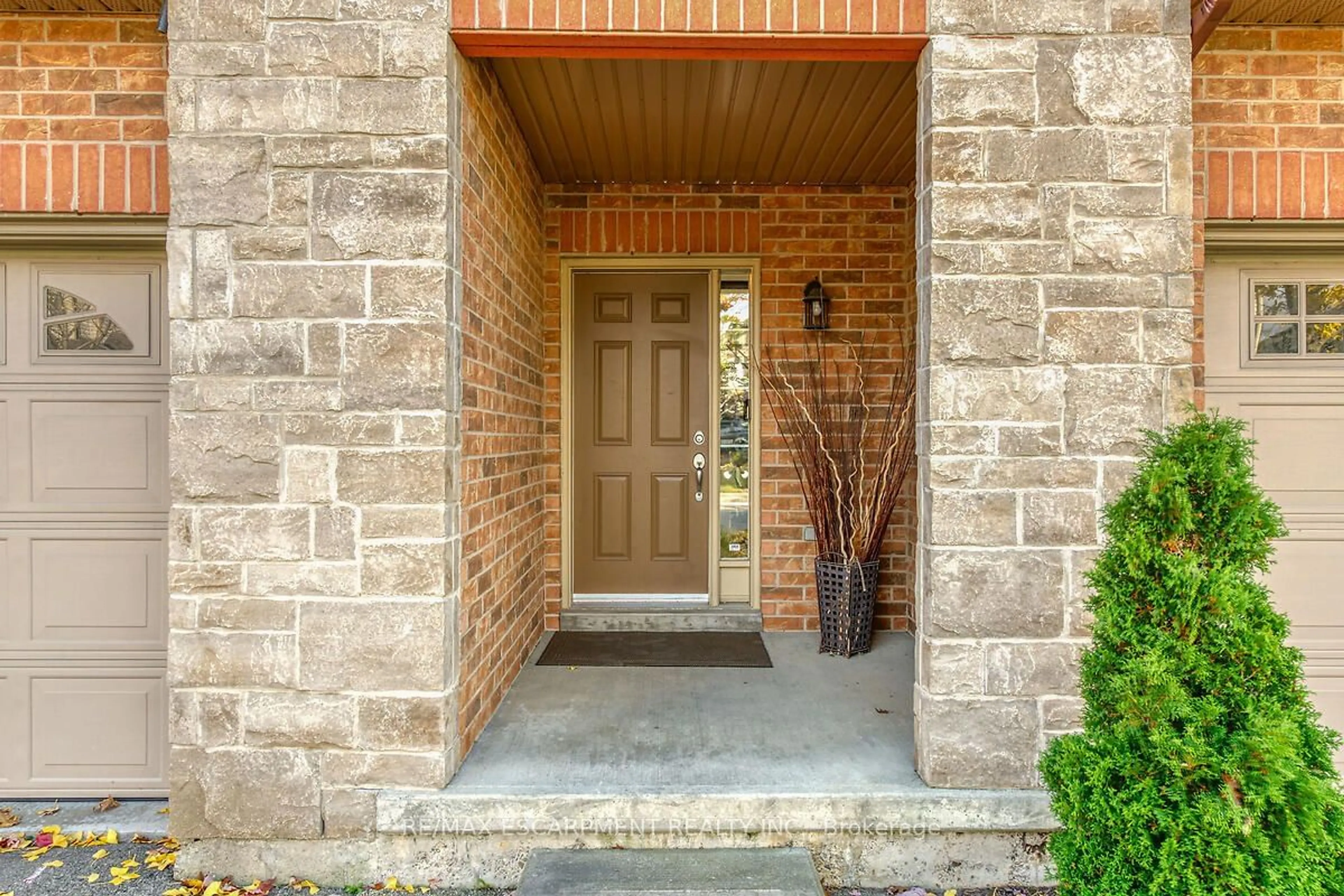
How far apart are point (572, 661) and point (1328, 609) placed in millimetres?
3009

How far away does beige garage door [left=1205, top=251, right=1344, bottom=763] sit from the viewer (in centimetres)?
266

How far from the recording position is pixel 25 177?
234cm

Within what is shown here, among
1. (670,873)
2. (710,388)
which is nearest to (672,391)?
(710,388)

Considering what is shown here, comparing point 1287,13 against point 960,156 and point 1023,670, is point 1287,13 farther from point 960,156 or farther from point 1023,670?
point 1023,670

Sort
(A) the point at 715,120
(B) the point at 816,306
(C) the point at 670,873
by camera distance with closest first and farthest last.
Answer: (C) the point at 670,873 < (A) the point at 715,120 < (B) the point at 816,306

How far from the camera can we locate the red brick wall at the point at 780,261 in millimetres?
3820

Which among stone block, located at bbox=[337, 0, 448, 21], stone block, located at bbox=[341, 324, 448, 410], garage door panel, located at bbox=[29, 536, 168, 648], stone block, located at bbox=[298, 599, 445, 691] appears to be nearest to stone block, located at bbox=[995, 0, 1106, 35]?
stone block, located at bbox=[337, 0, 448, 21]

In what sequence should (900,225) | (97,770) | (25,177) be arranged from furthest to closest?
1. (900,225)
2. (97,770)
3. (25,177)

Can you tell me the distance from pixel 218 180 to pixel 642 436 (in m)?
2.36

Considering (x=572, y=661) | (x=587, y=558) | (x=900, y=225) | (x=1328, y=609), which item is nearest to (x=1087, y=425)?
(x=1328, y=609)

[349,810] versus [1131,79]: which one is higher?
[1131,79]

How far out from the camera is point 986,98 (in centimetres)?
212

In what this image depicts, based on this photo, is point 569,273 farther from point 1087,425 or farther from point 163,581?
point 1087,425

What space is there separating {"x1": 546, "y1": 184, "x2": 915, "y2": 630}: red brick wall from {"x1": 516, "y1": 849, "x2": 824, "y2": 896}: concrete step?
6.02 ft
